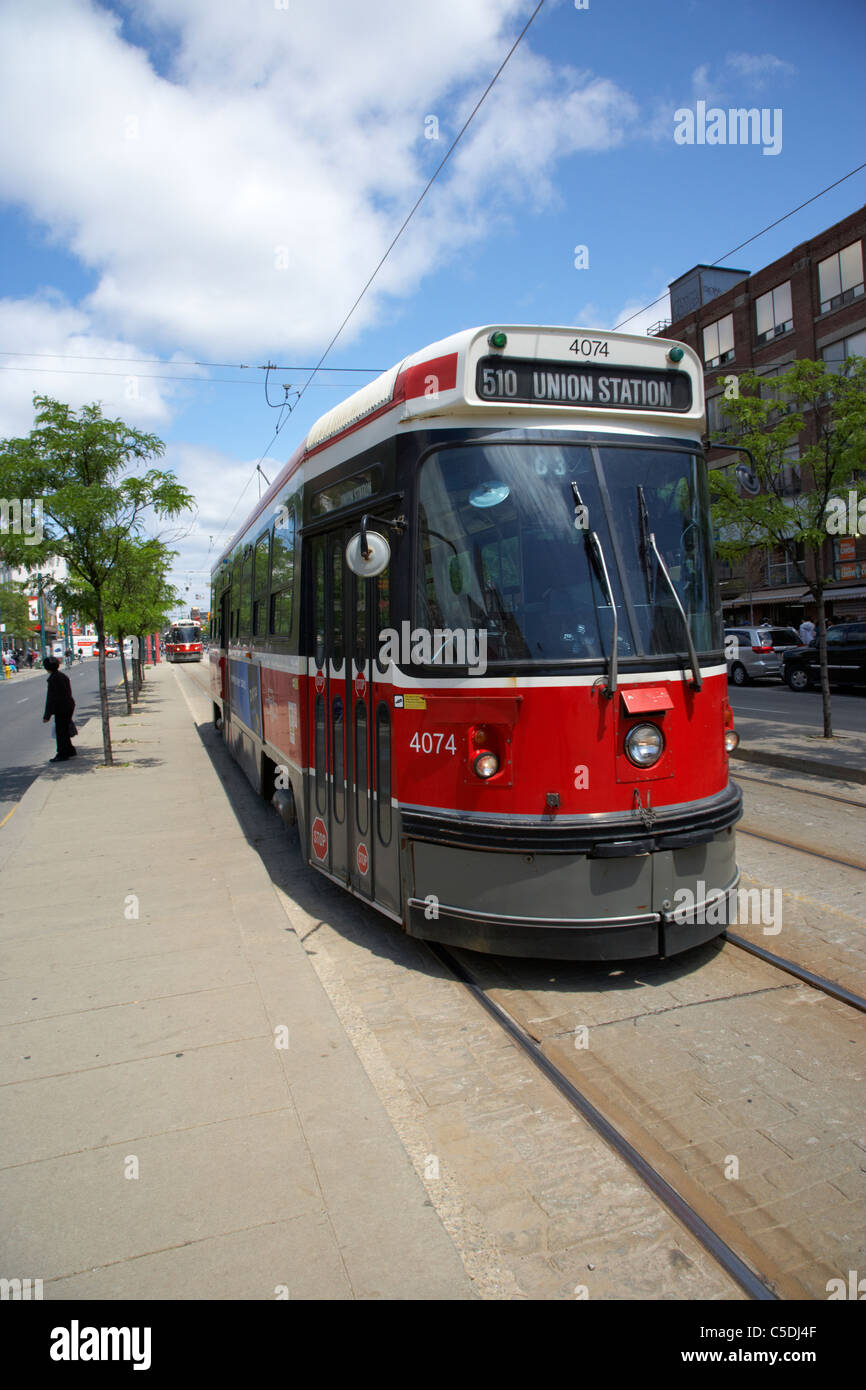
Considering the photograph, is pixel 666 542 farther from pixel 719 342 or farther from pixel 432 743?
pixel 719 342

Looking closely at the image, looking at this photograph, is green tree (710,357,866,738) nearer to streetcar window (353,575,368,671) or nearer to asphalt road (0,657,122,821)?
streetcar window (353,575,368,671)

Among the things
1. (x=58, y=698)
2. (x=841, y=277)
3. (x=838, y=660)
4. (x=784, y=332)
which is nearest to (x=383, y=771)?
(x=58, y=698)

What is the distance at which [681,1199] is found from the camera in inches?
114

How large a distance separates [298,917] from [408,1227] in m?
3.41

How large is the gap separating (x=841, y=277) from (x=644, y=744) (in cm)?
3714

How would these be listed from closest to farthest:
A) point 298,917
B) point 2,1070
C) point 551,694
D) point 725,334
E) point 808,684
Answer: point 2,1070 < point 551,694 < point 298,917 < point 808,684 < point 725,334

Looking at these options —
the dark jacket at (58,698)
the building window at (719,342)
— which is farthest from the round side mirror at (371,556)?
the building window at (719,342)

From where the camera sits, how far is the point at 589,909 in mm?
4250

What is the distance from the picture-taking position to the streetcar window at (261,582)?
8.41 m

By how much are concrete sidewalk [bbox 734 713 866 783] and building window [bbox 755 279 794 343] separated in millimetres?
29469

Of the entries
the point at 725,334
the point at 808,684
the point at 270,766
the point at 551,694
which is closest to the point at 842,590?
the point at 808,684

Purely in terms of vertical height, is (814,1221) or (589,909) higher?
(589,909)
